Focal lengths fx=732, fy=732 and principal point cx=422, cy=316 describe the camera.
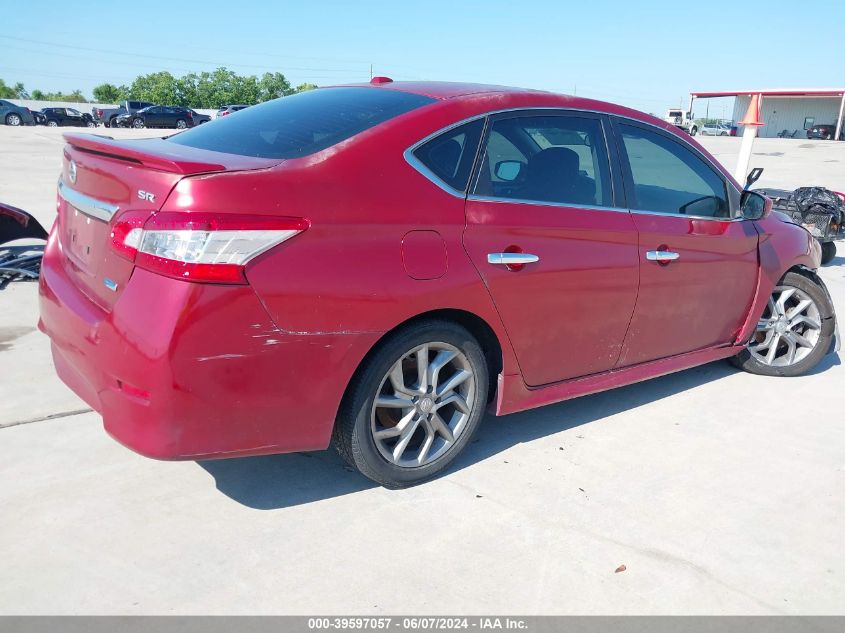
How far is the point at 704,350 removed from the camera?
4.37 meters

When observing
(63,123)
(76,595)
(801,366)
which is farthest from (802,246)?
(63,123)

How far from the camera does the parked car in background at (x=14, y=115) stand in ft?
130

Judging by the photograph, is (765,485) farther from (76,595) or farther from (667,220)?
(76,595)

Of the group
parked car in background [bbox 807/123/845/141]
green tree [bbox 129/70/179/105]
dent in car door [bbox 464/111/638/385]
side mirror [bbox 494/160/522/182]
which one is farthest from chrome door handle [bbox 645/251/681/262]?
green tree [bbox 129/70/179/105]

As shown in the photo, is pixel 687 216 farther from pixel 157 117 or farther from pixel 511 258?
pixel 157 117

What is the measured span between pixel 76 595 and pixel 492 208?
2.15 metres

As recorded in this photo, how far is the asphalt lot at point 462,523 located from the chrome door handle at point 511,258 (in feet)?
3.23

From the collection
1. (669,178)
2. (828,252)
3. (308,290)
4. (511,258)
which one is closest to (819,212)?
(828,252)

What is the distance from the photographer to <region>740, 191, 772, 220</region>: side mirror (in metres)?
4.37

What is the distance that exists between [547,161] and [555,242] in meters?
0.42

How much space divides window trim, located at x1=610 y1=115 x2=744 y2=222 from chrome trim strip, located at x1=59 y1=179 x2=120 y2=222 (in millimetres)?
2448

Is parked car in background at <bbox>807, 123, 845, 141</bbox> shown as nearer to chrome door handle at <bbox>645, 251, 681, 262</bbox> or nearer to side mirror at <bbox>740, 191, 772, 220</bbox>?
side mirror at <bbox>740, 191, 772, 220</bbox>

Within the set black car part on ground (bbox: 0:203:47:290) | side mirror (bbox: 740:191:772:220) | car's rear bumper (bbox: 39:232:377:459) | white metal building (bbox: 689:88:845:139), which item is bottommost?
black car part on ground (bbox: 0:203:47:290)
